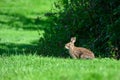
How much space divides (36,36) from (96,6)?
34.5 feet

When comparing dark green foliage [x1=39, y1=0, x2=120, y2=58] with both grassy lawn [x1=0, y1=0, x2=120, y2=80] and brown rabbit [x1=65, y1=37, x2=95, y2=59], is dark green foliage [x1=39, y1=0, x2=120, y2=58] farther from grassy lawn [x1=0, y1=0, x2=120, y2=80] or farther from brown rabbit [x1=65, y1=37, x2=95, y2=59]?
brown rabbit [x1=65, y1=37, x2=95, y2=59]

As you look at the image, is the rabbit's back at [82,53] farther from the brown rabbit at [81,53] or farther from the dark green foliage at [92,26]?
the dark green foliage at [92,26]

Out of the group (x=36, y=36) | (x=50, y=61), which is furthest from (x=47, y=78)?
(x=36, y=36)

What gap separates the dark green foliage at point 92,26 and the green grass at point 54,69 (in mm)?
4406

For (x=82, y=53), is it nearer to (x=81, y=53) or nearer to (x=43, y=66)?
(x=81, y=53)

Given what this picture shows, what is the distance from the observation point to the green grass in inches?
387

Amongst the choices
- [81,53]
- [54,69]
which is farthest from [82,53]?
[54,69]

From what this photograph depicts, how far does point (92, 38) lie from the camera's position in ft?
63.4

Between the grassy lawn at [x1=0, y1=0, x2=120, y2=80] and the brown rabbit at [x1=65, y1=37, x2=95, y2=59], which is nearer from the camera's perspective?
the grassy lawn at [x1=0, y1=0, x2=120, y2=80]

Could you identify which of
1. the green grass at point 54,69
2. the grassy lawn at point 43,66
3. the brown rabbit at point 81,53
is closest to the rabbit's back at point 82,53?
the brown rabbit at point 81,53

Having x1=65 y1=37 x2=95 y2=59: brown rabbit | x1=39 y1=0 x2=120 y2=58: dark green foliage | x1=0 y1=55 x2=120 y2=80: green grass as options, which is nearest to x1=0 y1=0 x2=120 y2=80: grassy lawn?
x1=0 y1=55 x2=120 y2=80: green grass

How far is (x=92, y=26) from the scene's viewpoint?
1961cm

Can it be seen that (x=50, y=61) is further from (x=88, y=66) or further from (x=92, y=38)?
(x=92, y=38)

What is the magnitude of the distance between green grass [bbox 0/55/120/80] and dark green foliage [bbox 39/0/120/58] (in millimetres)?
4406
